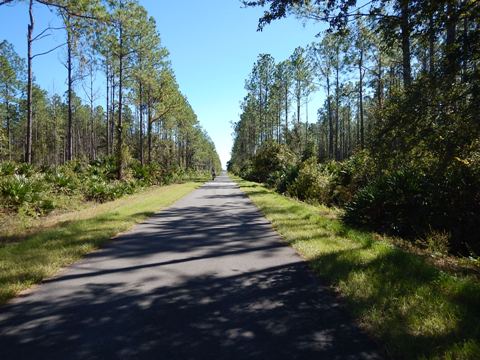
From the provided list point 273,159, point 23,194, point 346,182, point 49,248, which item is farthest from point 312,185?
point 49,248

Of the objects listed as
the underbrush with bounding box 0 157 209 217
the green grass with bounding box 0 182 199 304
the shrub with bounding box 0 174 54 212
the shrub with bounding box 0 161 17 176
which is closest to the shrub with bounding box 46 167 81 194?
the underbrush with bounding box 0 157 209 217

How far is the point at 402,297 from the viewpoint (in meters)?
4.96

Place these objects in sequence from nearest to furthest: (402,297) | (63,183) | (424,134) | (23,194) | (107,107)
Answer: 1. (402,297)
2. (424,134)
3. (23,194)
4. (63,183)
5. (107,107)

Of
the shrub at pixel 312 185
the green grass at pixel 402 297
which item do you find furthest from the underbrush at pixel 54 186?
the green grass at pixel 402 297

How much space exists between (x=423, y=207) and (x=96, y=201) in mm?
15257

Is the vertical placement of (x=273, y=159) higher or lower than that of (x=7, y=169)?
higher

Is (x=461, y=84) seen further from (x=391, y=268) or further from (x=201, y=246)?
(x=201, y=246)

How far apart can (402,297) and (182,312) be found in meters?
2.68

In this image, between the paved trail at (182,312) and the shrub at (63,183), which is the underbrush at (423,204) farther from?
the shrub at (63,183)

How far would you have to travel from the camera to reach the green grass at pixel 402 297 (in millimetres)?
3730

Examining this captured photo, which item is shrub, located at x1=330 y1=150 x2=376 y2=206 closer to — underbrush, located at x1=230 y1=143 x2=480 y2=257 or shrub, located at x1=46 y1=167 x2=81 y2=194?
underbrush, located at x1=230 y1=143 x2=480 y2=257

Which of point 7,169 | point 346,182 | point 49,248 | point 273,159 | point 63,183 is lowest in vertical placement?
point 49,248

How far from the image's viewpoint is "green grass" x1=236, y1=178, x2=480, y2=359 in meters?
3.73

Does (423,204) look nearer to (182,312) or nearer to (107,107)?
(182,312)
